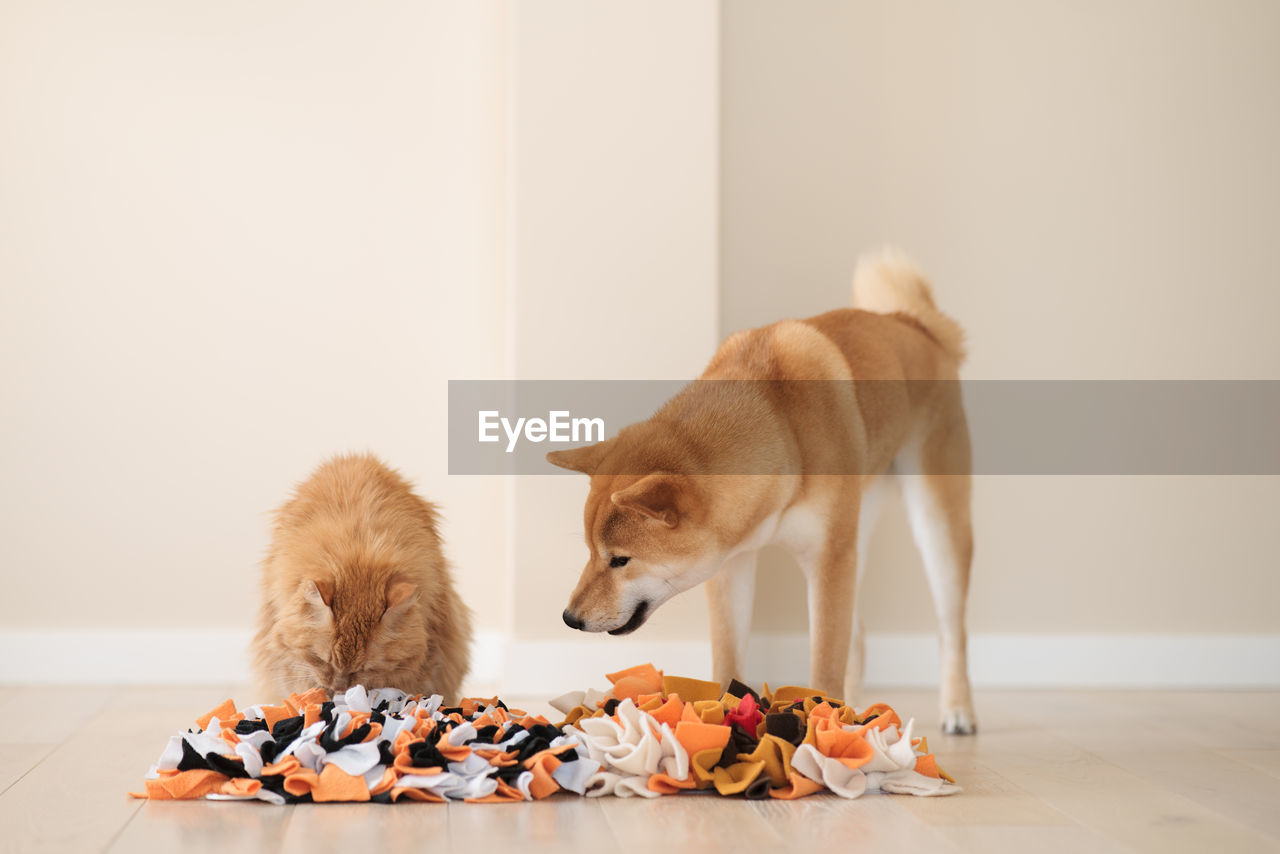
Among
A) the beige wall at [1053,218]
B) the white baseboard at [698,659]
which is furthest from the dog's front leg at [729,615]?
the beige wall at [1053,218]

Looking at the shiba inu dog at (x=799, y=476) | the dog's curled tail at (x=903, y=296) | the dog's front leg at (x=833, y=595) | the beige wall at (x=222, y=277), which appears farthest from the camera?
the beige wall at (x=222, y=277)

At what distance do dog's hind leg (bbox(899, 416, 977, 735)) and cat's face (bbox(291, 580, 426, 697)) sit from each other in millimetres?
1087

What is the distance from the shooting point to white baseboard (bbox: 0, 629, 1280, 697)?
96.8 inches

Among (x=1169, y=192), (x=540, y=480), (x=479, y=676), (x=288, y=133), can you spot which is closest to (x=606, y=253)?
(x=540, y=480)

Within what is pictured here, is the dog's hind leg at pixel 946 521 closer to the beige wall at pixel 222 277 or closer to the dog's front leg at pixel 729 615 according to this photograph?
the dog's front leg at pixel 729 615

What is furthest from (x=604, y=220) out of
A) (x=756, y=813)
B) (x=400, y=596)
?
(x=756, y=813)

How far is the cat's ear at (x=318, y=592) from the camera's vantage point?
165 cm

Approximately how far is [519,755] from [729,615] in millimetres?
633

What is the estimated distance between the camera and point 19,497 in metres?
2.64

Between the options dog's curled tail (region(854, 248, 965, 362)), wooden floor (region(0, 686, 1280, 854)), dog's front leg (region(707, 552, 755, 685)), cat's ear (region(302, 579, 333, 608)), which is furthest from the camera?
dog's curled tail (region(854, 248, 965, 362))

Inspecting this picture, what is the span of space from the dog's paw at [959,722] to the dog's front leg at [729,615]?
1.34 ft

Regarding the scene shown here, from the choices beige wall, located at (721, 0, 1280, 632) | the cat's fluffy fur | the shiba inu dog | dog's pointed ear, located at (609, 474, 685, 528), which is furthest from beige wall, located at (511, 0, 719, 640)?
dog's pointed ear, located at (609, 474, 685, 528)

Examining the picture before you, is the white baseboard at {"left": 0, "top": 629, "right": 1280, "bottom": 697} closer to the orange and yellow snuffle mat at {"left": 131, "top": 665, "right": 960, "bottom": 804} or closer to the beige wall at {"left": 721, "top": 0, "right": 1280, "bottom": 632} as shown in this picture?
the beige wall at {"left": 721, "top": 0, "right": 1280, "bottom": 632}

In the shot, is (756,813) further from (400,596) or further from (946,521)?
(946,521)
